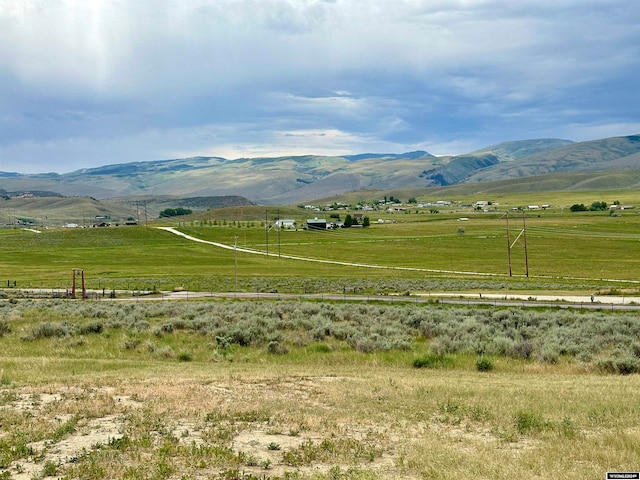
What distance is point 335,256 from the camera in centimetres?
12456

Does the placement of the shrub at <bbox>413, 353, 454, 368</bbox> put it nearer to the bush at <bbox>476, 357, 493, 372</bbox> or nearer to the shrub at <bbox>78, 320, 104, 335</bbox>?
the bush at <bbox>476, 357, 493, 372</bbox>

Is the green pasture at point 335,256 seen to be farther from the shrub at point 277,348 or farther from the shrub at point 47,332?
the shrub at point 277,348

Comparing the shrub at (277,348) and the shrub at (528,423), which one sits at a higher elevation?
the shrub at (528,423)

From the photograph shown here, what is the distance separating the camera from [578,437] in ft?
38.0

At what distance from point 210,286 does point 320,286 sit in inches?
519

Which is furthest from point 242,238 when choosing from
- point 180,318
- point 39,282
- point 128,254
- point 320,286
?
point 180,318

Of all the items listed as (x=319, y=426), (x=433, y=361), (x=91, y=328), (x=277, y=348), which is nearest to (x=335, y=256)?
(x=91, y=328)

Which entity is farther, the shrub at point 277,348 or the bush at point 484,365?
the shrub at point 277,348

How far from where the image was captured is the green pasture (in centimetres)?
8000

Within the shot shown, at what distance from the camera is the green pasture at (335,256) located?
80000mm

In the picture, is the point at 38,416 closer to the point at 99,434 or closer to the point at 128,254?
the point at 99,434

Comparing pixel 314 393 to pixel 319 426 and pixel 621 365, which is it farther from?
pixel 621 365

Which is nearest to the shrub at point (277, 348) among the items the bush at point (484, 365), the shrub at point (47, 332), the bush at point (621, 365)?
the bush at point (484, 365)

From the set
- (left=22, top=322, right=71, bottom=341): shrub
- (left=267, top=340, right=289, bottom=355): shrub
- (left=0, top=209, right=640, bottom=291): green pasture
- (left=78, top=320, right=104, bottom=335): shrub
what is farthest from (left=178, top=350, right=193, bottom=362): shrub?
(left=0, top=209, right=640, bottom=291): green pasture
